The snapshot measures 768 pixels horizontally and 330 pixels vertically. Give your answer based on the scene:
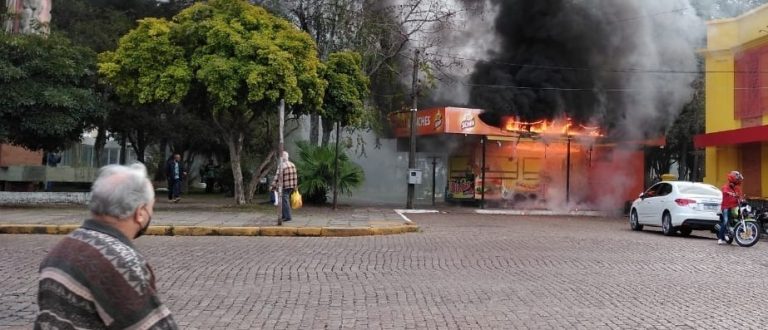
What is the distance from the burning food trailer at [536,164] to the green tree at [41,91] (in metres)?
13.5

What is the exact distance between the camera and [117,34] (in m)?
25.3

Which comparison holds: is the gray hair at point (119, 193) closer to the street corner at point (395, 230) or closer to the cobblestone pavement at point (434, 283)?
the cobblestone pavement at point (434, 283)

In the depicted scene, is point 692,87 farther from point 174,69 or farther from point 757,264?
point 174,69

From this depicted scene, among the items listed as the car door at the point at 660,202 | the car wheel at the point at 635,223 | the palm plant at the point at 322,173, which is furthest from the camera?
the palm plant at the point at 322,173

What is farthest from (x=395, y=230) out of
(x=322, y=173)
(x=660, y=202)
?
(x=322, y=173)

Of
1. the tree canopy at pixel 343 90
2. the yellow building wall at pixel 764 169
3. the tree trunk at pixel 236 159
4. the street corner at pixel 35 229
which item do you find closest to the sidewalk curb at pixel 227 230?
the street corner at pixel 35 229

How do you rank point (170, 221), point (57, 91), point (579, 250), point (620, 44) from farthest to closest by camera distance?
point (620, 44) → point (57, 91) → point (170, 221) → point (579, 250)

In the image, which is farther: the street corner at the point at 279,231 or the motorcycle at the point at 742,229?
the street corner at the point at 279,231

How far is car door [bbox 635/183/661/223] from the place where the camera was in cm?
1664

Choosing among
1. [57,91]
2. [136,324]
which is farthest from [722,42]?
[136,324]

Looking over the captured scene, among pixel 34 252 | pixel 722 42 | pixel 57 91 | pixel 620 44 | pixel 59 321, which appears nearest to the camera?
pixel 59 321

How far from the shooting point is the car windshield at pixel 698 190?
1530 cm

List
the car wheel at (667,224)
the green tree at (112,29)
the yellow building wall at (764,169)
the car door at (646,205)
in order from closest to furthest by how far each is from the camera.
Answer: the car wheel at (667,224), the car door at (646,205), the yellow building wall at (764,169), the green tree at (112,29)

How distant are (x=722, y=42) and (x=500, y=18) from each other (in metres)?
8.06
